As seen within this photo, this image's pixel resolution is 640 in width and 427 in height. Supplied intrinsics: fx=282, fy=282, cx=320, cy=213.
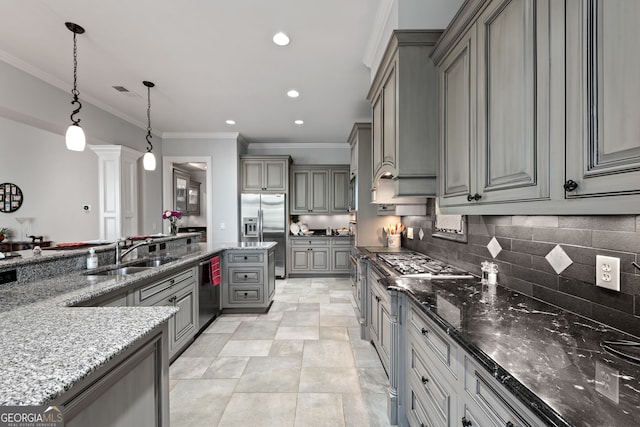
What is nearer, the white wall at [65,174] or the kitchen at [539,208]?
the kitchen at [539,208]

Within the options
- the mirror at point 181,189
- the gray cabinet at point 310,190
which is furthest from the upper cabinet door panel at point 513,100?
the mirror at point 181,189

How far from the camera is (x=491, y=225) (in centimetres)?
180

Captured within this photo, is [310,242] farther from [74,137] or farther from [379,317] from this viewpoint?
[74,137]

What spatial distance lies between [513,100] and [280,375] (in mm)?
2454

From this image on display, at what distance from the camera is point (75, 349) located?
92cm

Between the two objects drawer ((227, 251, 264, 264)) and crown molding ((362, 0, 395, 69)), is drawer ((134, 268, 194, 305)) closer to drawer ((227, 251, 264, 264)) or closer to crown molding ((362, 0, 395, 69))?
drawer ((227, 251, 264, 264))

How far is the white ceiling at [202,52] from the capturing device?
2.27 metres

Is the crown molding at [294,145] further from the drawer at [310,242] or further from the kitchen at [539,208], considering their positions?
the kitchen at [539,208]

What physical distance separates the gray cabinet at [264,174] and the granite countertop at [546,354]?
15.8ft

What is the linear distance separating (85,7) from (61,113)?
192 centimetres

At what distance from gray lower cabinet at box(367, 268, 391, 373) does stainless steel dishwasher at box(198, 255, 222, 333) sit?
1.86 meters

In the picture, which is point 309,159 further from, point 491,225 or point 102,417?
point 102,417

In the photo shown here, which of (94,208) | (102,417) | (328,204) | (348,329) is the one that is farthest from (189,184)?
(102,417)

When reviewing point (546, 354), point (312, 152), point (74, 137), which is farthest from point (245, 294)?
point (312, 152)
